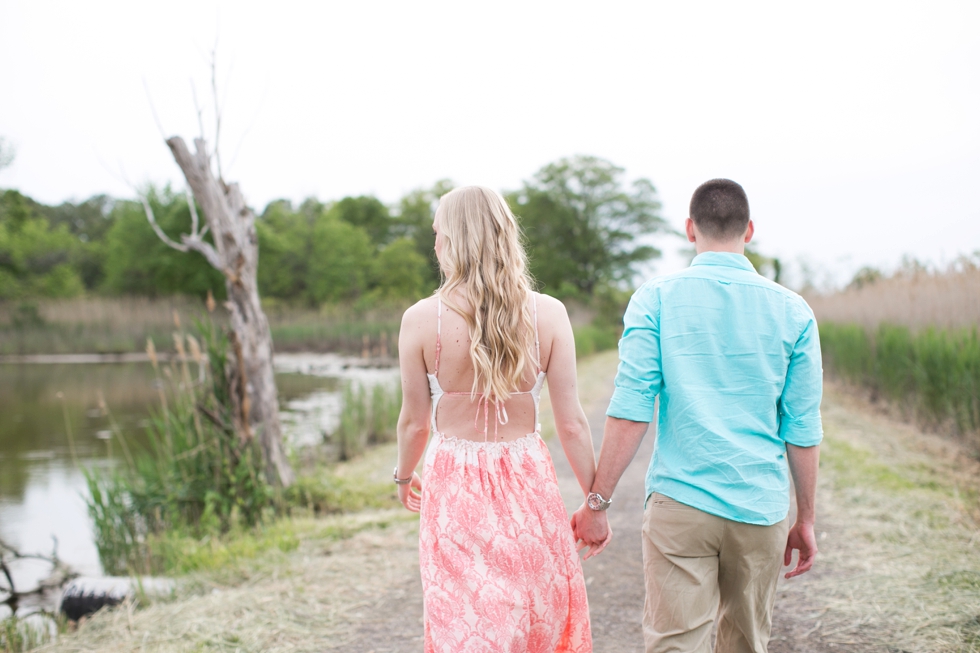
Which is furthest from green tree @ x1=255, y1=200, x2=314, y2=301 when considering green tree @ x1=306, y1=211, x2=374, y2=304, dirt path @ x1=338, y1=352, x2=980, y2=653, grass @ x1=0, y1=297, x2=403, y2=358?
dirt path @ x1=338, y1=352, x2=980, y2=653

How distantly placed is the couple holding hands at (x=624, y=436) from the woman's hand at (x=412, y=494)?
0.29 metres

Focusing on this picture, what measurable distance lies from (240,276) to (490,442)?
4.07 metres

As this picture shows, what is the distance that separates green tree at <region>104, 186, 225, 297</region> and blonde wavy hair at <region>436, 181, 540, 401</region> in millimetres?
37175

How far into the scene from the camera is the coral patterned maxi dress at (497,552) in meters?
1.97

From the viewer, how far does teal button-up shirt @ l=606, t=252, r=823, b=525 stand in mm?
1871

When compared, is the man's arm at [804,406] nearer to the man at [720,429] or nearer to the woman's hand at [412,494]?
the man at [720,429]

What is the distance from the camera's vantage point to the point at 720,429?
1.87m

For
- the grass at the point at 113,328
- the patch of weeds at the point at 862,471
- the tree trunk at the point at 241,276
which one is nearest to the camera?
the tree trunk at the point at 241,276

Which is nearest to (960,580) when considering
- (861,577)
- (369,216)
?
(861,577)

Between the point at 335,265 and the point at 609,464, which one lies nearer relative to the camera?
the point at 609,464

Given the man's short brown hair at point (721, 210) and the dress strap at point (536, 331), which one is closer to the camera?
the man's short brown hair at point (721, 210)

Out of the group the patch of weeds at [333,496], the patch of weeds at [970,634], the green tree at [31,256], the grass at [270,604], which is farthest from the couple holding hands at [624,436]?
the green tree at [31,256]

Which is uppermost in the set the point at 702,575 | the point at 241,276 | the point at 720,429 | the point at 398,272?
the point at 398,272

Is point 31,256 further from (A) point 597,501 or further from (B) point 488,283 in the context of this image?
(A) point 597,501
